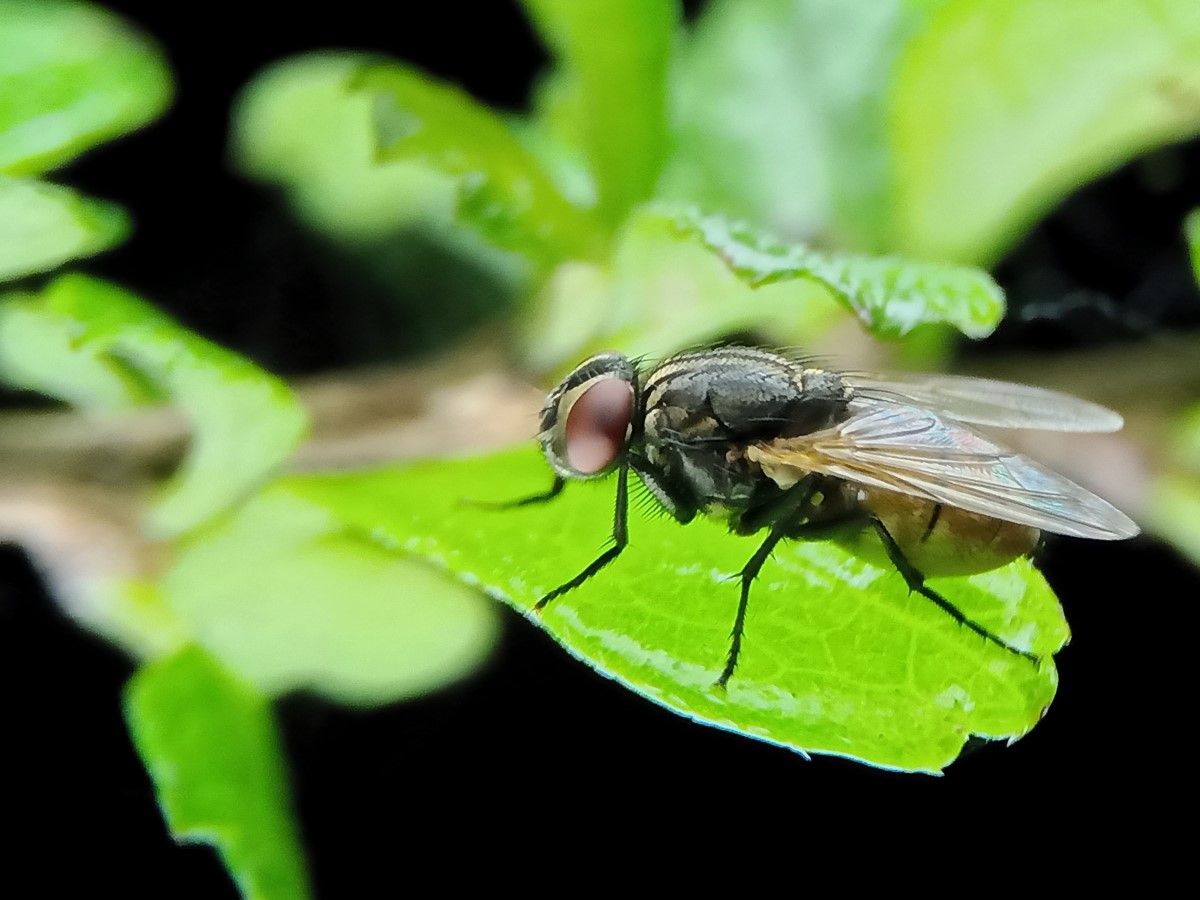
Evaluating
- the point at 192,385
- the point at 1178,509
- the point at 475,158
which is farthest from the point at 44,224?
the point at 1178,509

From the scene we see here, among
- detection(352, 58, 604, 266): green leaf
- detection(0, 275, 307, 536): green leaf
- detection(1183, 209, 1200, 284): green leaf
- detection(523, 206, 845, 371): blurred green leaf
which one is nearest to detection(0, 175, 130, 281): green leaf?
detection(0, 275, 307, 536): green leaf

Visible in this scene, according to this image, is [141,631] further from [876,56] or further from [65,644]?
[876,56]

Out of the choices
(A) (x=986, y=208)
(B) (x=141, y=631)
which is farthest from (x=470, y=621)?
(A) (x=986, y=208)

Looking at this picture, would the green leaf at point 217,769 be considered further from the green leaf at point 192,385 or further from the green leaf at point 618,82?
the green leaf at point 618,82

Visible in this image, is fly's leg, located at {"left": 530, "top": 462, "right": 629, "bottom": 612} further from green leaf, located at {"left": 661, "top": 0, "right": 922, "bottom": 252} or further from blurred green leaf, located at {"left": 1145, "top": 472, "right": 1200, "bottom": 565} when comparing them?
blurred green leaf, located at {"left": 1145, "top": 472, "right": 1200, "bottom": 565}

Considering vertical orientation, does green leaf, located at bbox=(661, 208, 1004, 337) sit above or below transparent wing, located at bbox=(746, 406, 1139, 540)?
above

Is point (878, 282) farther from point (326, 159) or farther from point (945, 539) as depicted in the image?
point (326, 159)
